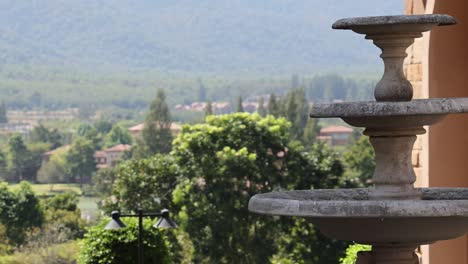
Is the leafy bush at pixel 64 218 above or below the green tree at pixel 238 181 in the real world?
below

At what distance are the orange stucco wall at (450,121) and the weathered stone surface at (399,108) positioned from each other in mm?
2975

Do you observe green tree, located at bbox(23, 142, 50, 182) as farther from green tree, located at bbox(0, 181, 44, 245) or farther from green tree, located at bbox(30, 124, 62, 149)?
green tree, located at bbox(0, 181, 44, 245)

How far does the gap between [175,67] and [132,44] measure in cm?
970

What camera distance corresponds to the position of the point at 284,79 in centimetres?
14550

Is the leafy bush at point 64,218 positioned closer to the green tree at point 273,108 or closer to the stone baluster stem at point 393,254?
the green tree at point 273,108

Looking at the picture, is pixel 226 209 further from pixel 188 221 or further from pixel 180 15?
pixel 180 15

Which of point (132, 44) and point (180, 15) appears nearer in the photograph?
point (132, 44)

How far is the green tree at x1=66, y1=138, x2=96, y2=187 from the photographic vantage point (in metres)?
101

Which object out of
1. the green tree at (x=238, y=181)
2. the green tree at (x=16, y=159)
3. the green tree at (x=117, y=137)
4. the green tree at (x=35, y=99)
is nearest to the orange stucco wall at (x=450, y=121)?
the green tree at (x=238, y=181)

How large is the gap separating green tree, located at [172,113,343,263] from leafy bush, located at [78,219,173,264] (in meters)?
25.3

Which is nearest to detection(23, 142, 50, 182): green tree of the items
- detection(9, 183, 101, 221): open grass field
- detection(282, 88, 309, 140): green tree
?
detection(9, 183, 101, 221): open grass field

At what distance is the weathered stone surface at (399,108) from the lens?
4.11 metres

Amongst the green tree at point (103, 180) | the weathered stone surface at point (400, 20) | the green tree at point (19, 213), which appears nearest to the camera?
the weathered stone surface at point (400, 20)

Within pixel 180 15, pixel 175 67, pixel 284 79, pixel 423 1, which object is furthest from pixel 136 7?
pixel 423 1
